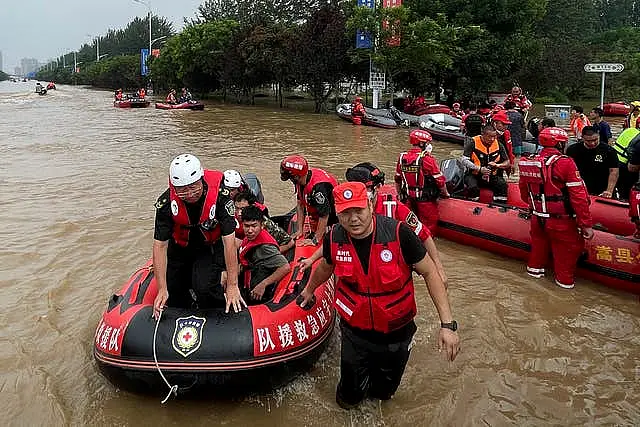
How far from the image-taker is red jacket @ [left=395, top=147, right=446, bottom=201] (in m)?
6.08

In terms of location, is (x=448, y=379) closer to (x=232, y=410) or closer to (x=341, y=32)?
(x=232, y=410)

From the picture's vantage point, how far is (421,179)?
6215 millimetres

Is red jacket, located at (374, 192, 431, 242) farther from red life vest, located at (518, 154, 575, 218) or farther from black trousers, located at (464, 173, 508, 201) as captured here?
black trousers, located at (464, 173, 508, 201)

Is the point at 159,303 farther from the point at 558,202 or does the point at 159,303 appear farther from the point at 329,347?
the point at 558,202

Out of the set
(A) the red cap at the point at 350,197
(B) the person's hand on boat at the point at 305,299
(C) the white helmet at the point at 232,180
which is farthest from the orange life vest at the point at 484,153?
(A) the red cap at the point at 350,197

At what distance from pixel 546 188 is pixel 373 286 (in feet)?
9.29

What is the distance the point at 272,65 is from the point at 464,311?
996 inches

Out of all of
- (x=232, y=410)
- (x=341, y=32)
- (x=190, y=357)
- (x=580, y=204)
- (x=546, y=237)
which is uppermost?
(x=341, y=32)

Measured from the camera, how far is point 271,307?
3553 mm

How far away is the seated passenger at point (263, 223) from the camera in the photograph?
4.17m

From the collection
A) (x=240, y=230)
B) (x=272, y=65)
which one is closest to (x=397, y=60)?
(x=272, y=65)

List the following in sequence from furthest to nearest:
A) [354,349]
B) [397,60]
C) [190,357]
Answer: [397,60], [190,357], [354,349]

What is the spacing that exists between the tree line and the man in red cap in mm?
18385

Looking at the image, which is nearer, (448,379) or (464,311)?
(448,379)
